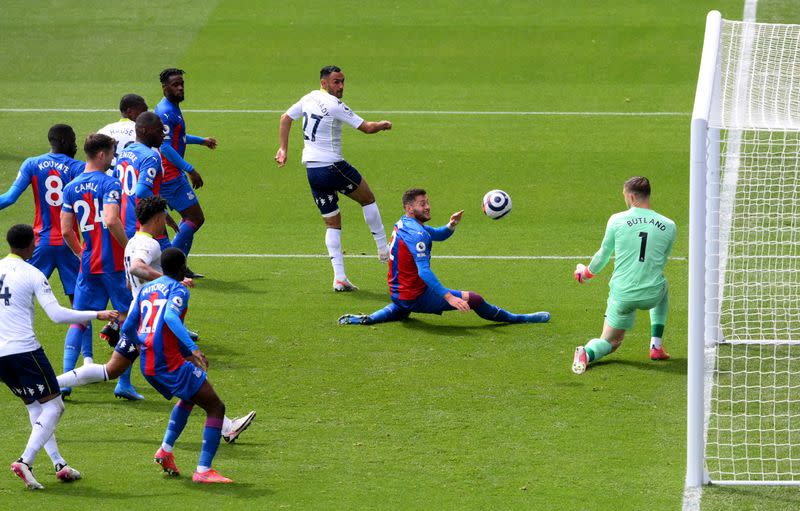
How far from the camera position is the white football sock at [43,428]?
8062mm

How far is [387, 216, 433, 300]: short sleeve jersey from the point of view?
37.9 feet

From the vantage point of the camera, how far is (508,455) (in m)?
8.72

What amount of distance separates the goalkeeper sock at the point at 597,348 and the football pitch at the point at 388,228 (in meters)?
0.21

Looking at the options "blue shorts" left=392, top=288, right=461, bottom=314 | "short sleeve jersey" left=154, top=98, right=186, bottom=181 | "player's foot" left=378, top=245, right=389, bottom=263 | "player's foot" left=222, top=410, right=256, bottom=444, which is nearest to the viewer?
"player's foot" left=222, top=410, right=256, bottom=444

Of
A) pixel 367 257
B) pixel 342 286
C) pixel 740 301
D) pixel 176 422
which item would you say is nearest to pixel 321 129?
pixel 342 286

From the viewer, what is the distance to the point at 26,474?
8047 mm

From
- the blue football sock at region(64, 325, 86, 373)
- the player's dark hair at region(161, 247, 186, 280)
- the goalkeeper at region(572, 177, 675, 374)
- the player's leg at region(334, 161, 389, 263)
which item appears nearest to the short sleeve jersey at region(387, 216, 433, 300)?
the player's leg at region(334, 161, 389, 263)

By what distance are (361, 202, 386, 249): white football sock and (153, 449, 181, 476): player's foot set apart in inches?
216

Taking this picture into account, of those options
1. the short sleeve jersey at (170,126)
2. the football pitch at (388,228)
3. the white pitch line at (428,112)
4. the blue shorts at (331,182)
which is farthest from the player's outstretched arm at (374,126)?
the white pitch line at (428,112)

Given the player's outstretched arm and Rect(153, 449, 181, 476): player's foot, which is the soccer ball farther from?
Rect(153, 449, 181, 476): player's foot

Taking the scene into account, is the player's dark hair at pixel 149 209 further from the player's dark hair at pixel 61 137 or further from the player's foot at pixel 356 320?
the player's foot at pixel 356 320

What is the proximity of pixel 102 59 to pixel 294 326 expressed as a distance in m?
12.5

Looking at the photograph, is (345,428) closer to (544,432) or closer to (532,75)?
(544,432)

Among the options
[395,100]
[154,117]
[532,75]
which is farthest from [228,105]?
[154,117]
